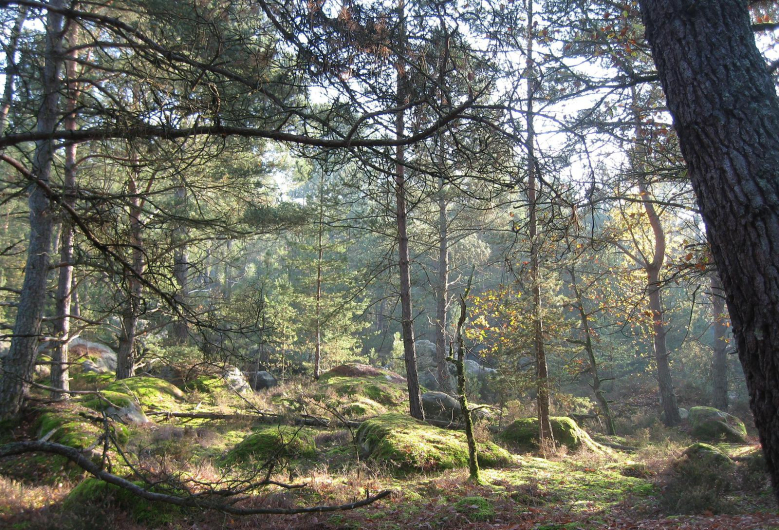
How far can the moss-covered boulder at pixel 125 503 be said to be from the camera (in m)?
4.16

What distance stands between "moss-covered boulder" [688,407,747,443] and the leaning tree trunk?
1348 centimetres

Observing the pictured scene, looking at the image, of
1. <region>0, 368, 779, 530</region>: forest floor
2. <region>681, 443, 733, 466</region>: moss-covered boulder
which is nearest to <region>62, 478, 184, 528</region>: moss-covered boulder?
<region>0, 368, 779, 530</region>: forest floor

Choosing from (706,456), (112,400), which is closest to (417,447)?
(706,456)

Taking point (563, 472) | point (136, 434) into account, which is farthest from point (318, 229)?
point (563, 472)

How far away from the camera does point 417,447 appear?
23.8 feet

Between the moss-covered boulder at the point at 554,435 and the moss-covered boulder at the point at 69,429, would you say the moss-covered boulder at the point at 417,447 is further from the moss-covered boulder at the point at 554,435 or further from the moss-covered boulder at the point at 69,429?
the moss-covered boulder at the point at 69,429

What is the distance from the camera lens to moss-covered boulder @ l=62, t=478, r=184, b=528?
13.6 ft

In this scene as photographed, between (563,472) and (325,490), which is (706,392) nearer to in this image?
(563,472)

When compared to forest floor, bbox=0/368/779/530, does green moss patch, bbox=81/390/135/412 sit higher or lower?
higher

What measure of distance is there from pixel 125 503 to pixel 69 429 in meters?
2.48

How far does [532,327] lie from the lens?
1082cm

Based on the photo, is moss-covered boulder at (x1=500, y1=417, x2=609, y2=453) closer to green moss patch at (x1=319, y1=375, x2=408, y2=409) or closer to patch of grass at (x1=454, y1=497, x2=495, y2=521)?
green moss patch at (x1=319, y1=375, x2=408, y2=409)

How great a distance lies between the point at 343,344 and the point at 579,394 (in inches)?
596

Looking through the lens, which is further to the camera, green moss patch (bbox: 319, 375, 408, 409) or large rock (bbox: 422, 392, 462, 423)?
green moss patch (bbox: 319, 375, 408, 409)
